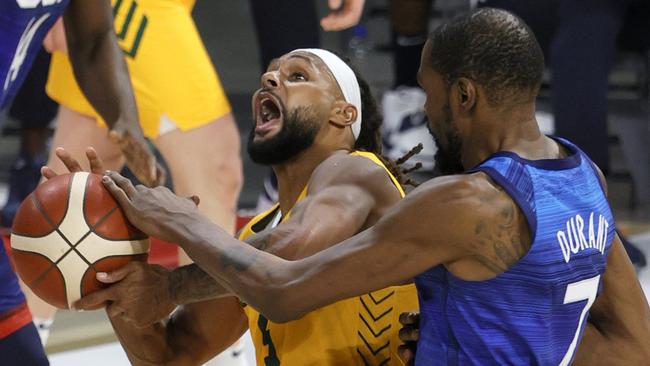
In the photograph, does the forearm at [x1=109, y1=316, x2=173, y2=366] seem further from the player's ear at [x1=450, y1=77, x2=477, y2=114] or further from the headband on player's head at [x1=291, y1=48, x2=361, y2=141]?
the player's ear at [x1=450, y1=77, x2=477, y2=114]

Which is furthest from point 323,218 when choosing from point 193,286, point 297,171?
point 297,171

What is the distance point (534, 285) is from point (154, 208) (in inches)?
33.1

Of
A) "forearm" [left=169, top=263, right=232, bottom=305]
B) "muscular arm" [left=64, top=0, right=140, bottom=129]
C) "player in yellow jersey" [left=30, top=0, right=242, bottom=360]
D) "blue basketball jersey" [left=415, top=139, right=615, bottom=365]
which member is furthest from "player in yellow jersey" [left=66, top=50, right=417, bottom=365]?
"player in yellow jersey" [left=30, top=0, right=242, bottom=360]

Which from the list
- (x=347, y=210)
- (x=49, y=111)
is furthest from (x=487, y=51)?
(x=49, y=111)

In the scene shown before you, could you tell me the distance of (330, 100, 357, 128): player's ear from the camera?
344cm

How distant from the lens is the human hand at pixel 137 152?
3.75 meters

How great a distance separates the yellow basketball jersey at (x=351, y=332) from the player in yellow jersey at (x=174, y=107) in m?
1.71

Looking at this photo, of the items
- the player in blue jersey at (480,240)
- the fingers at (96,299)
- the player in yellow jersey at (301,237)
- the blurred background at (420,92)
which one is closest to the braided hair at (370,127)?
the player in yellow jersey at (301,237)

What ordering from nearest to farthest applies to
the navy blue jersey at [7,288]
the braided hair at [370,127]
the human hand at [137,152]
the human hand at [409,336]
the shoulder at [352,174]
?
the human hand at [409,336] → the shoulder at [352,174] → the navy blue jersey at [7,288] → the braided hair at [370,127] → the human hand at [137,152]

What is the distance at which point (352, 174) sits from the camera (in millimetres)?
3164

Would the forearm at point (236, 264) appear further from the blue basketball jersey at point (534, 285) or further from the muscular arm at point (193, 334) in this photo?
the muscular arm at point (193, 334)

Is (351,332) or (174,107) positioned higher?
(351,332)

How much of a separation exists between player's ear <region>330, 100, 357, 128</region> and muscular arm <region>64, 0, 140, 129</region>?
0.72 metres

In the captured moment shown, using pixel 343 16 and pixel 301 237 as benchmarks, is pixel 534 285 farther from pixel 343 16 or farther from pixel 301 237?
pixel 343 16
